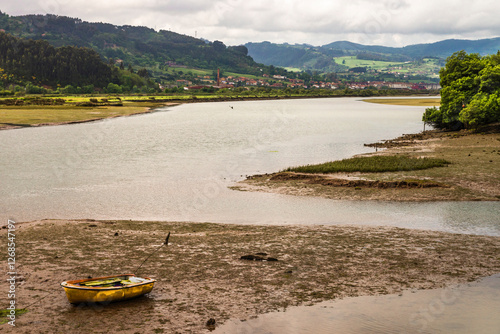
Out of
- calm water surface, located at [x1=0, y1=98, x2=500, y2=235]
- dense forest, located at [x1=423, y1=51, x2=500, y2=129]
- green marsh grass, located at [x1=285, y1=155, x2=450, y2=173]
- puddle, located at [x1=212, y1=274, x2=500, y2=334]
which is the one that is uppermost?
dense forest, located at [x1=423, y1=51, x2=500, y2=129]

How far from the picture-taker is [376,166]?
4131cm

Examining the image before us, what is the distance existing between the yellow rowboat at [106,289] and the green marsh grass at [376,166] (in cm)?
2682

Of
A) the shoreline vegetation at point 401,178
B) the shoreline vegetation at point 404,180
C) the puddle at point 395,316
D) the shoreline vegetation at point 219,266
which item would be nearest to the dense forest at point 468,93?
the shoreline vegetation at point 401,178

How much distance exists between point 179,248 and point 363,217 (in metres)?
11.8

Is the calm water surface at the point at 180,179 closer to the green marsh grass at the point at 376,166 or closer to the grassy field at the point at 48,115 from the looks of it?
the green marsh grass at the point at 376,166

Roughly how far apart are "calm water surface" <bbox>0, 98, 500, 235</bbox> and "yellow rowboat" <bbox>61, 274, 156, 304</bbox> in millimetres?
12481

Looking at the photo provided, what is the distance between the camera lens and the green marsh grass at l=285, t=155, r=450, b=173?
40562 mm

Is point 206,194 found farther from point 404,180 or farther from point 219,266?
point 219,266

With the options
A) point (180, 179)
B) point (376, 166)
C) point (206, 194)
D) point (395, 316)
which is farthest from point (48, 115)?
point (395, 316)

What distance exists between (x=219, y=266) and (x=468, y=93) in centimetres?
6274

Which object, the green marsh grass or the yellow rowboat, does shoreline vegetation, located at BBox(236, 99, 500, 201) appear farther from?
the yellow rowboat

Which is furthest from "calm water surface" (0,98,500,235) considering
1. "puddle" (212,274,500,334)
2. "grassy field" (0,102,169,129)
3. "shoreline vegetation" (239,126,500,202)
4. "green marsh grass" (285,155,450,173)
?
"puddle" (212,274,500,334)

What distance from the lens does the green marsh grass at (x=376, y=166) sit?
133 ft

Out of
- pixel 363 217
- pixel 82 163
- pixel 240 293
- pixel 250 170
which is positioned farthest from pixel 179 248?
pixel 82 163
